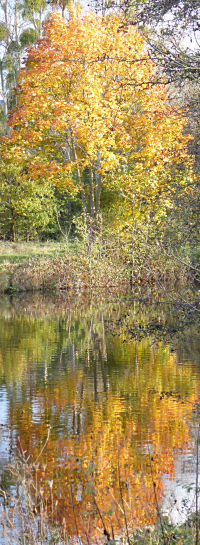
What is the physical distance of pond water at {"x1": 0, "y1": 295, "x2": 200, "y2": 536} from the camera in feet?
16.5

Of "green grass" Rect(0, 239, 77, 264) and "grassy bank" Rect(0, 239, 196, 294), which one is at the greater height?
"green grass" Rect(0, 239, 77, 264)

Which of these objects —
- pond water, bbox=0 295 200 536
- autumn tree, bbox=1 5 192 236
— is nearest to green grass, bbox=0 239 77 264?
autumn tree, bbox=1 5 192 236

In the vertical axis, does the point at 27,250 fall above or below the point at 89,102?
below

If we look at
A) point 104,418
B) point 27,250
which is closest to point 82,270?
point 27,250

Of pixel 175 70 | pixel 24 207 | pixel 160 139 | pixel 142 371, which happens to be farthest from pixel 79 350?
pixel 24 207

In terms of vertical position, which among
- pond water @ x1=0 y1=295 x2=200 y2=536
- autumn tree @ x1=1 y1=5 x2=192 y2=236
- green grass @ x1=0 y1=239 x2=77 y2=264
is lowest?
pond water @ x1=0 y1=295 x2=200 y2=536

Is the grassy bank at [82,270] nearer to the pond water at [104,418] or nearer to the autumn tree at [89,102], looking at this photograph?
the autumn tree at [89,102]

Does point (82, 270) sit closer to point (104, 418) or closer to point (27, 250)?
point (27, 250)

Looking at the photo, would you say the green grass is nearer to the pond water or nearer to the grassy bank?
the grassy bank

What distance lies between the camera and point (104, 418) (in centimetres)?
737

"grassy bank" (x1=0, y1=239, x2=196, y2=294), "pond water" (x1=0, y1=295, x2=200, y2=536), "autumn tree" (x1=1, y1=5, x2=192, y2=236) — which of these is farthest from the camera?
"grassy bank" (x1=0, y1=239, x2=196, y2=294)

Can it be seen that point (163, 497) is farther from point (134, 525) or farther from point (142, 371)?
point (142, 371)

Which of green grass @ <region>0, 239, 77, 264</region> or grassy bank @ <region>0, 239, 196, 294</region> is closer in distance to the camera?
grassy bank @ <region>0, 239, 196, 294</region>

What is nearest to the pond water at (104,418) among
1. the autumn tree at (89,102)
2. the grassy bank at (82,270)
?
the grassy bank at (82,270)
